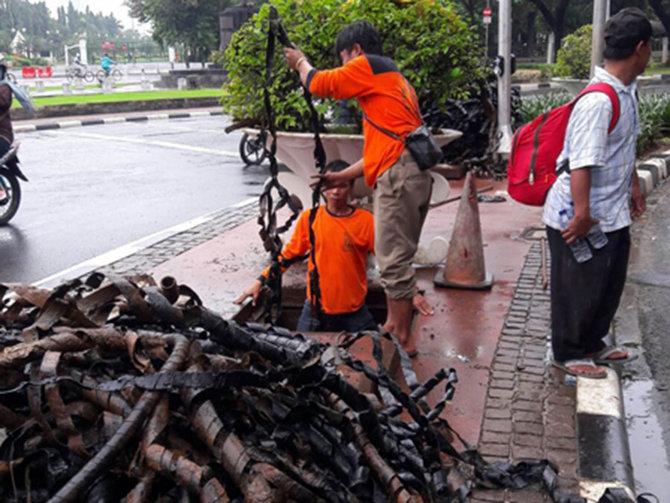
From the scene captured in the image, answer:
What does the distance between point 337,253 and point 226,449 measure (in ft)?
7.38

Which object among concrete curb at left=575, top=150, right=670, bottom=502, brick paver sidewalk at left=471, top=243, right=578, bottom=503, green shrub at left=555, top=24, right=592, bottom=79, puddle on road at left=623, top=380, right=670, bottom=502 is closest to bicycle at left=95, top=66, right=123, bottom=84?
green shrub at left=555, top=24, right=592, bottom=79

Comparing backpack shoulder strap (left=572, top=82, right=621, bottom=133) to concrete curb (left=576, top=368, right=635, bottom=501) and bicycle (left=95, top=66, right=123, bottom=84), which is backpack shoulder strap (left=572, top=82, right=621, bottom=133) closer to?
concrete curb (left=576, top=368, right=635, bottom=501)

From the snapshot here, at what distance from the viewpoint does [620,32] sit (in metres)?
3.72

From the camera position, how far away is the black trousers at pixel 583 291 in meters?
3.99

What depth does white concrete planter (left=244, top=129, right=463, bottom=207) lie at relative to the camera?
5.26m

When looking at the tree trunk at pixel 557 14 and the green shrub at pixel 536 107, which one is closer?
the green shrub at pixel 536 107

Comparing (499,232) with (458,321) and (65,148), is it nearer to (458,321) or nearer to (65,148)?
(458,321)

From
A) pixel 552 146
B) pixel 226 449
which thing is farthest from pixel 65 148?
pixel 226 449

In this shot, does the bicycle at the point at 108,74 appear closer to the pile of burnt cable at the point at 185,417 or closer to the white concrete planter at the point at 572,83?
the white concrete planter at the point at 572,83

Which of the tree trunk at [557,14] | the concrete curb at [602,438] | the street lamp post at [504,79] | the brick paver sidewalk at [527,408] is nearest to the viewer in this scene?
the concrete curb at [602,438]

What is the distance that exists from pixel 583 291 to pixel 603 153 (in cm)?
76

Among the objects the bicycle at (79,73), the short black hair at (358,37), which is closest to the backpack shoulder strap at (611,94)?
the short black hair at (358,37)

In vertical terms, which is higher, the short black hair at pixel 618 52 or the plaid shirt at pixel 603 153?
the short black hair at pixel 618 52

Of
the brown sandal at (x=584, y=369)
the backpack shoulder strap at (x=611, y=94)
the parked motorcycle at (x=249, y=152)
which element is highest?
the backpack shoulder strap at (x=611, y=94)
